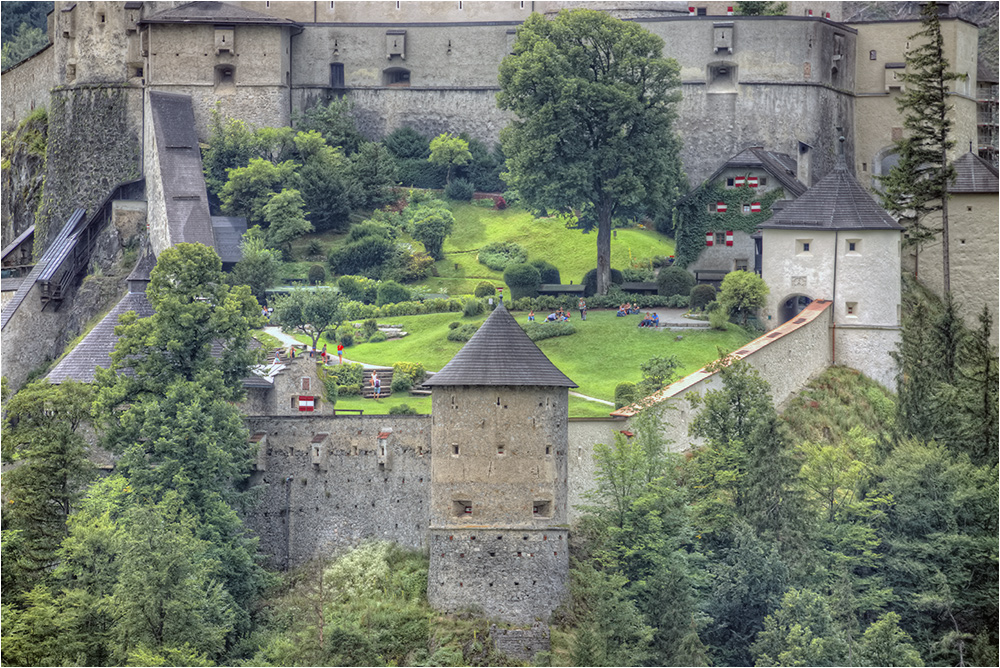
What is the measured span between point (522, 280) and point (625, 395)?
17209 millimetres

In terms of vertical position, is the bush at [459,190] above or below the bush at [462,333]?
above

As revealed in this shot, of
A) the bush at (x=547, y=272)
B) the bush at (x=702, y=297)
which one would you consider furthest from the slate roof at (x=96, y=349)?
the bush at (x=702, y=297)

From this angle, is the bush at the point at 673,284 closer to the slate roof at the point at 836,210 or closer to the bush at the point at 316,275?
the slate roof at the point at 836,210

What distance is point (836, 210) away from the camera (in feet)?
226

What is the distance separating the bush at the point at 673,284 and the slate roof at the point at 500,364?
922 inches

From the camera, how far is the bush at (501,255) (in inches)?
3354

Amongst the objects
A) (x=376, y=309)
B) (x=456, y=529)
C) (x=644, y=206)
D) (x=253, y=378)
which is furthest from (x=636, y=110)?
(x=456, y=529)

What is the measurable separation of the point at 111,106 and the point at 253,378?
29498 mm

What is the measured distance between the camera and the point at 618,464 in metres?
54.7

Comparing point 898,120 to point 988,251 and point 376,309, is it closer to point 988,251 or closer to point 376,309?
point 988,251

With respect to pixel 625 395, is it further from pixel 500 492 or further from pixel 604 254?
pixel 604 254

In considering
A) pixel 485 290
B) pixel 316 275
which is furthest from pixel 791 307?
pixel 316 275

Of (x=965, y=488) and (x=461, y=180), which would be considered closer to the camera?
(x=965, y=488)

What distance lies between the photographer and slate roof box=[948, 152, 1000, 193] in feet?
240
